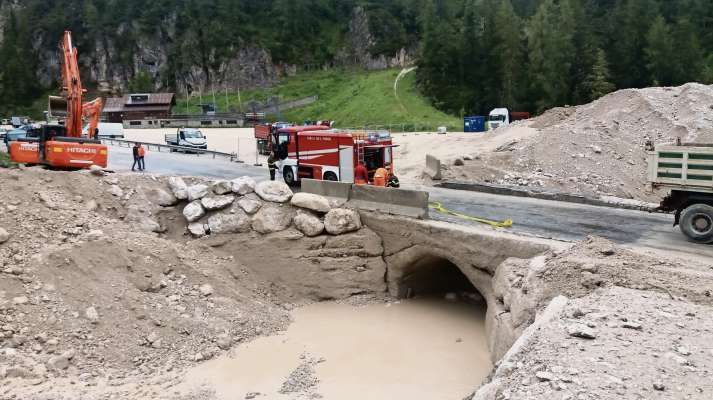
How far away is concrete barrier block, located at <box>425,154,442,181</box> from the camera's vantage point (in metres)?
25.5

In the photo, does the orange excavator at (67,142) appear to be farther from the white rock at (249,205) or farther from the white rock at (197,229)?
the white rock at (249,205)

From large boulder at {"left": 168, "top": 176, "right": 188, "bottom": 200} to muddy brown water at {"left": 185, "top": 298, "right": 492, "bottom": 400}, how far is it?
5748mm

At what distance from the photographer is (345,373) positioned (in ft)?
43.5

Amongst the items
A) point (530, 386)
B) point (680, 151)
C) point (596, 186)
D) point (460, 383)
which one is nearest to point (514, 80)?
point (596, 186)

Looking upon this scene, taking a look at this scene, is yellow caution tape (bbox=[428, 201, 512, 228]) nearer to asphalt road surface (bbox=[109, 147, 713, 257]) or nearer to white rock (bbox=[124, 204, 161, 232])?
asphalt road surface (bbox=[109, 147, 713, 257])

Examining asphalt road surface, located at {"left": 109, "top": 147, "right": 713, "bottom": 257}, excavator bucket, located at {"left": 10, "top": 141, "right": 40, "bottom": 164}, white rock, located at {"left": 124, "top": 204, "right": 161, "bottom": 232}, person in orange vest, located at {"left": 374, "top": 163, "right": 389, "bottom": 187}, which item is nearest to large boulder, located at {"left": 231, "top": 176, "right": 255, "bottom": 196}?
white rock, located at {"left": 124, "top": 204, "right": 161, "bottom": 232}

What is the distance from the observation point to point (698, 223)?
14.6m

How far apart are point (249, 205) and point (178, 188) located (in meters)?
2.72

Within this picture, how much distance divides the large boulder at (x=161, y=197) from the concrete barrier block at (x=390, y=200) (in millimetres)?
5948

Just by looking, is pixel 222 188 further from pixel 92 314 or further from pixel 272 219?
pixel 92 314

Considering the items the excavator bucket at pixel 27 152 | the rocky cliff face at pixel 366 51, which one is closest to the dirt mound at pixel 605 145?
the excavator bucket at pixel 27 152

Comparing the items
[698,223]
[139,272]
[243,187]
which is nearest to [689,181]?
[698,223]

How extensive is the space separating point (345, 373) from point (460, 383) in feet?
8.70

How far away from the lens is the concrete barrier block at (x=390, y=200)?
17.3 m
